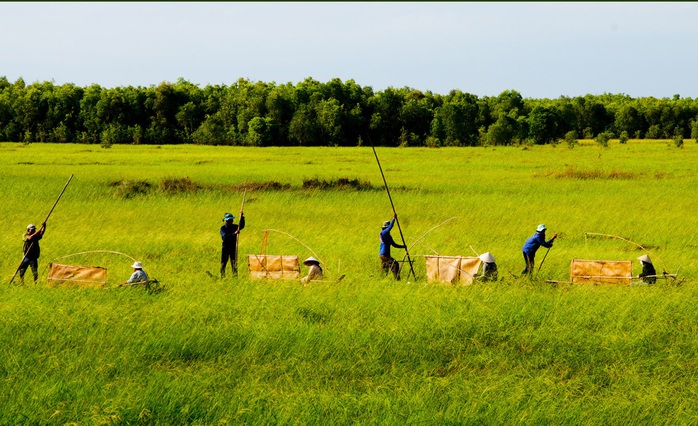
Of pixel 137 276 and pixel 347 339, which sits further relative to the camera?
pixel 137 276

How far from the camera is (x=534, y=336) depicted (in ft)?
35.8

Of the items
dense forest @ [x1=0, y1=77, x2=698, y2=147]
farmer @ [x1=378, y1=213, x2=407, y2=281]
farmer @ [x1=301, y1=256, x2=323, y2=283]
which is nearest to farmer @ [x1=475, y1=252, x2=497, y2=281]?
farmer @ [x1=378, y1=213, x2=407, y2=281]

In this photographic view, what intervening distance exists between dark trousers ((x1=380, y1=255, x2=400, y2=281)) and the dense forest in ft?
156

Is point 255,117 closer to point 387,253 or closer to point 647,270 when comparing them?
point 387,253

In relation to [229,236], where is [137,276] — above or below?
below

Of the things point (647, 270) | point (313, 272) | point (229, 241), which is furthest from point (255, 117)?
point (647, 270)

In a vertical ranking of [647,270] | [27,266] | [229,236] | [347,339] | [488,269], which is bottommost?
[347,339]

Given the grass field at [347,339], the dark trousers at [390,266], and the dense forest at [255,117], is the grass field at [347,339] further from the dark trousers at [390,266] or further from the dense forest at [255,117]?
the dense forest at [255,117]

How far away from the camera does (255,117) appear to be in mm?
67625

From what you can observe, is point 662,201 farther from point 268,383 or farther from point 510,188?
point 268,383

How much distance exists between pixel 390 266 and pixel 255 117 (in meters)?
54.5

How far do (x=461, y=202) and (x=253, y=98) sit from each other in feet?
154

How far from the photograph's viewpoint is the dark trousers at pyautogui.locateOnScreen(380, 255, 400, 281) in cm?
1455

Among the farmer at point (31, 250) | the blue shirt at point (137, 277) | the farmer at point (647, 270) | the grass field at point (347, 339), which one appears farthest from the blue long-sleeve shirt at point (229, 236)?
the farmer at point (647, 270)
